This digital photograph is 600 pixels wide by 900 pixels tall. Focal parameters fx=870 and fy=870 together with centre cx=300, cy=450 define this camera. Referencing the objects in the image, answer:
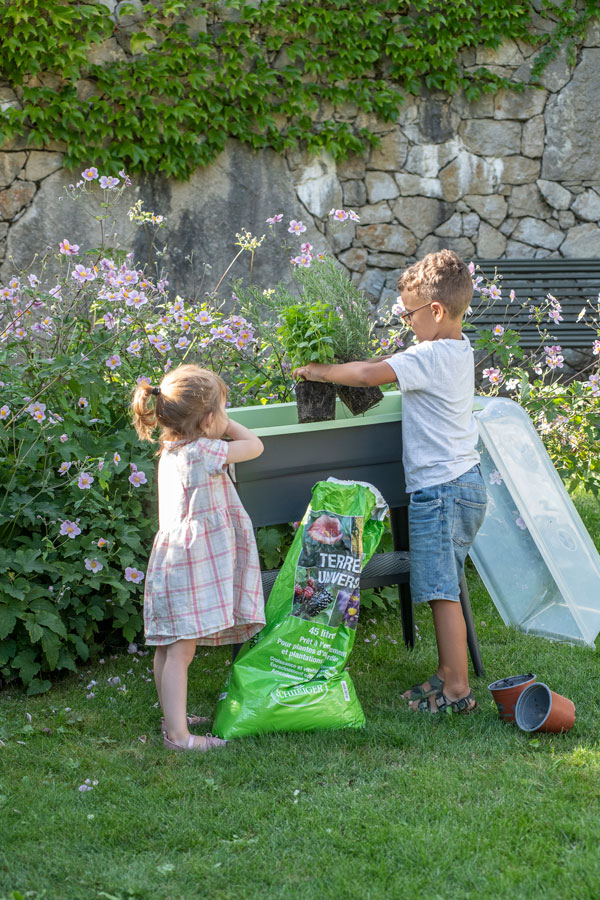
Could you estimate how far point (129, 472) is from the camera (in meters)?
2.86

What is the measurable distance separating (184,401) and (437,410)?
71 cm

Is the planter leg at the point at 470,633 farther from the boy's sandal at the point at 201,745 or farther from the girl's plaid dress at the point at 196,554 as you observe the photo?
the boy's sandal at the point at 201,745

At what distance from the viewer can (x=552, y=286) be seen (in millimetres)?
6613

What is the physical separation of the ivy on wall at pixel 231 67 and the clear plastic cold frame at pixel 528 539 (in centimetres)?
349

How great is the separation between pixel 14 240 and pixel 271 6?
2304 millimetres

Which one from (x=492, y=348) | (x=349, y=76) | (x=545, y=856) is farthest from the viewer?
(x=349, y=76)

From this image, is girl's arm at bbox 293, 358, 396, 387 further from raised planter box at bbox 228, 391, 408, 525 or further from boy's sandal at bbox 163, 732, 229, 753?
boy's sandal at bbox 163, 732, 229, 753

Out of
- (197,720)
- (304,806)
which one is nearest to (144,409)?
(197,720)

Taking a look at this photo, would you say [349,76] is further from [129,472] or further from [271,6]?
[129,472]

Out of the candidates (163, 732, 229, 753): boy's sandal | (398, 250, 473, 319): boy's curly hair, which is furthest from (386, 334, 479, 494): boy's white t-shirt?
(163, 732, 229, 753): boy's sandal

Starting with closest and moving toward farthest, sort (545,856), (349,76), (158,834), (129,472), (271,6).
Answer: (545,856)
(158,834)
(129,472)
(271,6)
(349,76)

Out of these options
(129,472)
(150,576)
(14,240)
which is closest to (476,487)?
(150,576)

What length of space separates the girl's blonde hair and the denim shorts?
2.12ft

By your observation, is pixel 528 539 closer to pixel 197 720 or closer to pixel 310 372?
pixel 310 372
